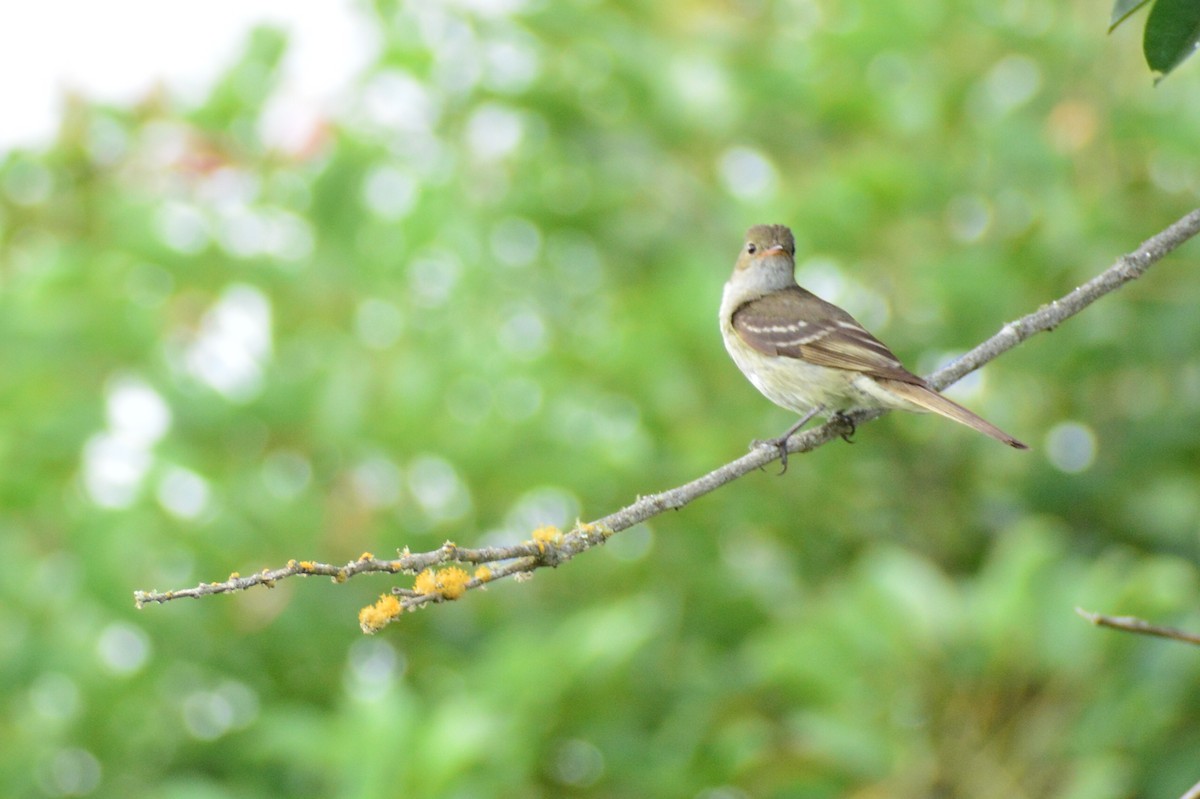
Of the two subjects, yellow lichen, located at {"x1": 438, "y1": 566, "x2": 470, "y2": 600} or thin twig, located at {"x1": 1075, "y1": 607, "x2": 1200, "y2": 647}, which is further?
yellow lichen, located at {"x1": 438, "y1": 566, "x2": 470, "y2": 600}

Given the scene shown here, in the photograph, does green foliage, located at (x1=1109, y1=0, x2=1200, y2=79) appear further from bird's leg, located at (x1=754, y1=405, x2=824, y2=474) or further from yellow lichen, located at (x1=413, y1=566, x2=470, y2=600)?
yellow lichen, located at (x1=413, y1=566, x2=470, y2=600)

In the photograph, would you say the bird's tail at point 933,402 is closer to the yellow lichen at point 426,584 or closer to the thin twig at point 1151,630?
the thin twig at point 1151,630

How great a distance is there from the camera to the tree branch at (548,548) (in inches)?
79.2

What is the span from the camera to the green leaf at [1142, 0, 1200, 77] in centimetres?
247

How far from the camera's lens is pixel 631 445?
22.6 feet

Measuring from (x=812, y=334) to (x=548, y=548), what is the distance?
94.3 inches

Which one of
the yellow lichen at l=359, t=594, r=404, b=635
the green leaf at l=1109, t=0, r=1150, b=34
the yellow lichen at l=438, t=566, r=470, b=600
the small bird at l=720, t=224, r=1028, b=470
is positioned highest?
the small bird at l=720, t=224, r=1028, b=470

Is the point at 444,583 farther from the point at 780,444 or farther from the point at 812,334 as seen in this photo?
the point at 812,334

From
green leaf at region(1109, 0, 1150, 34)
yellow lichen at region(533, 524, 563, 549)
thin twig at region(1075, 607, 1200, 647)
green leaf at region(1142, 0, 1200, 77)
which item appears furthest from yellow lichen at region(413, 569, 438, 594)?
green leaf at region(1142, 0, 1200, 77)

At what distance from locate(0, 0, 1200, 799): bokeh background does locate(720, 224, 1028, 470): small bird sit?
1306 millimetres

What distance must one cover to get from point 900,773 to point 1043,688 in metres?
0.70

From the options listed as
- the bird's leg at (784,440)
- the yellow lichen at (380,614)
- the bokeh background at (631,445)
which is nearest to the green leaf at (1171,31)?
the bird's leg at (784,440)

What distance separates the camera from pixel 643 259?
813 cm

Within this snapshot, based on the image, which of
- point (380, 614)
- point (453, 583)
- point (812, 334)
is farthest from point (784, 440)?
point (380, 614)
